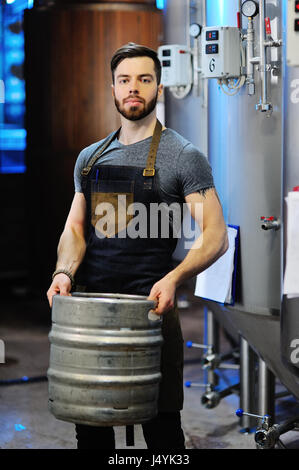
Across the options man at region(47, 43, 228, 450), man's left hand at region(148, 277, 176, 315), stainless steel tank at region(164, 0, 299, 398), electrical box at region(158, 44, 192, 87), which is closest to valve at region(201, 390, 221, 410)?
stainless steel tank at region(164, 0, 299, 398)

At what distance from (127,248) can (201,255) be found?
0.24 metres

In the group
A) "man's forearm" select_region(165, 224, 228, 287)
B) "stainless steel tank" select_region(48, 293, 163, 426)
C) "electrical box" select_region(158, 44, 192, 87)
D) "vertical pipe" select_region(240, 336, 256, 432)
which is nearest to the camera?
"stainless steel tank" select_region(48, 293, 163, 426)

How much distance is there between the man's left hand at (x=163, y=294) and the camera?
224cm

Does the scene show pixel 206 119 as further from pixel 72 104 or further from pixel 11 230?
pixel 11 230

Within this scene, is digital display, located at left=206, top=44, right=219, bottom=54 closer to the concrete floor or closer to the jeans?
the jeans

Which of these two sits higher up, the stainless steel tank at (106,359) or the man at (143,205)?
the man at (143,205)

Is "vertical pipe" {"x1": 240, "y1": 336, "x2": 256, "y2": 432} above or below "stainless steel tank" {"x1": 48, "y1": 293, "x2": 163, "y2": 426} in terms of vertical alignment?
below

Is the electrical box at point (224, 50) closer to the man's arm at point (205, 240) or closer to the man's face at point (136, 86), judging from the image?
the man's face at point (136, 86)

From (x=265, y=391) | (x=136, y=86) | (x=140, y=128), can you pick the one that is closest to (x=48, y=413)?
(x=265, y=391)

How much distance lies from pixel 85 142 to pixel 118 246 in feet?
11.1

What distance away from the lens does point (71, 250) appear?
2.53 m

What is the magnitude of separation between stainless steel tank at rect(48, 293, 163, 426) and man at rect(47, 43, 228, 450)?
187 millimetres

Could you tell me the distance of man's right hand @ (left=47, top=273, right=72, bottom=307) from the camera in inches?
95.4

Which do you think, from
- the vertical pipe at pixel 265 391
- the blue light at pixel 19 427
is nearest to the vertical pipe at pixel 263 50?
the vertical pipe at pixel 265 391
